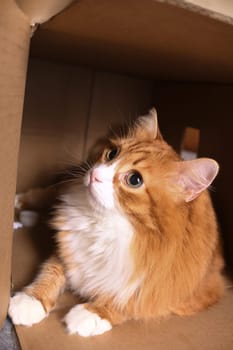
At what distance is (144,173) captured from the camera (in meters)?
1.10

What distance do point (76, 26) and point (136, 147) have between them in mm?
436

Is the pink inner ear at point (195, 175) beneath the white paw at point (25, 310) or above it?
above

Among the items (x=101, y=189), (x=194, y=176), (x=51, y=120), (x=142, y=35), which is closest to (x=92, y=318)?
(x=101, y=189)

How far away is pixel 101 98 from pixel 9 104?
112 centimetres

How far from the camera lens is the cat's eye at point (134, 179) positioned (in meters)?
1.08

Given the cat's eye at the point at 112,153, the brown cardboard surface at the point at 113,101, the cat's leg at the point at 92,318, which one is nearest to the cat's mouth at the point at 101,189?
the cat's eye at the point at 112,153

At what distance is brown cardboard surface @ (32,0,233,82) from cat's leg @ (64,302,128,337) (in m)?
0.71

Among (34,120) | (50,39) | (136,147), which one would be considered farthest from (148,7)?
(34,120)

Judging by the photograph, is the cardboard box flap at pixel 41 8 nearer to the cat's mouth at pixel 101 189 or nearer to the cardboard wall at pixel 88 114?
the cat's mouth at pixel 101 189

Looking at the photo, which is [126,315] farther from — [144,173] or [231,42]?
[231,42]

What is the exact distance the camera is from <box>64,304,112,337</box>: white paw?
3.35ft

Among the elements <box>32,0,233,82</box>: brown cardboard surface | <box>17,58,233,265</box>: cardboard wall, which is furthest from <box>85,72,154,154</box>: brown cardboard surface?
<box>32,0,233,82</box>: brown cardboard surface

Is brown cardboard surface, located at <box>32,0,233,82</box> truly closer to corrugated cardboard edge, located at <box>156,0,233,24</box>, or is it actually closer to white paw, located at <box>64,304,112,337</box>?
corrugated cardboard edge, located at <box>156,0,233,24</box>

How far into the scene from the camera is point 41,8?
2.59 feet
